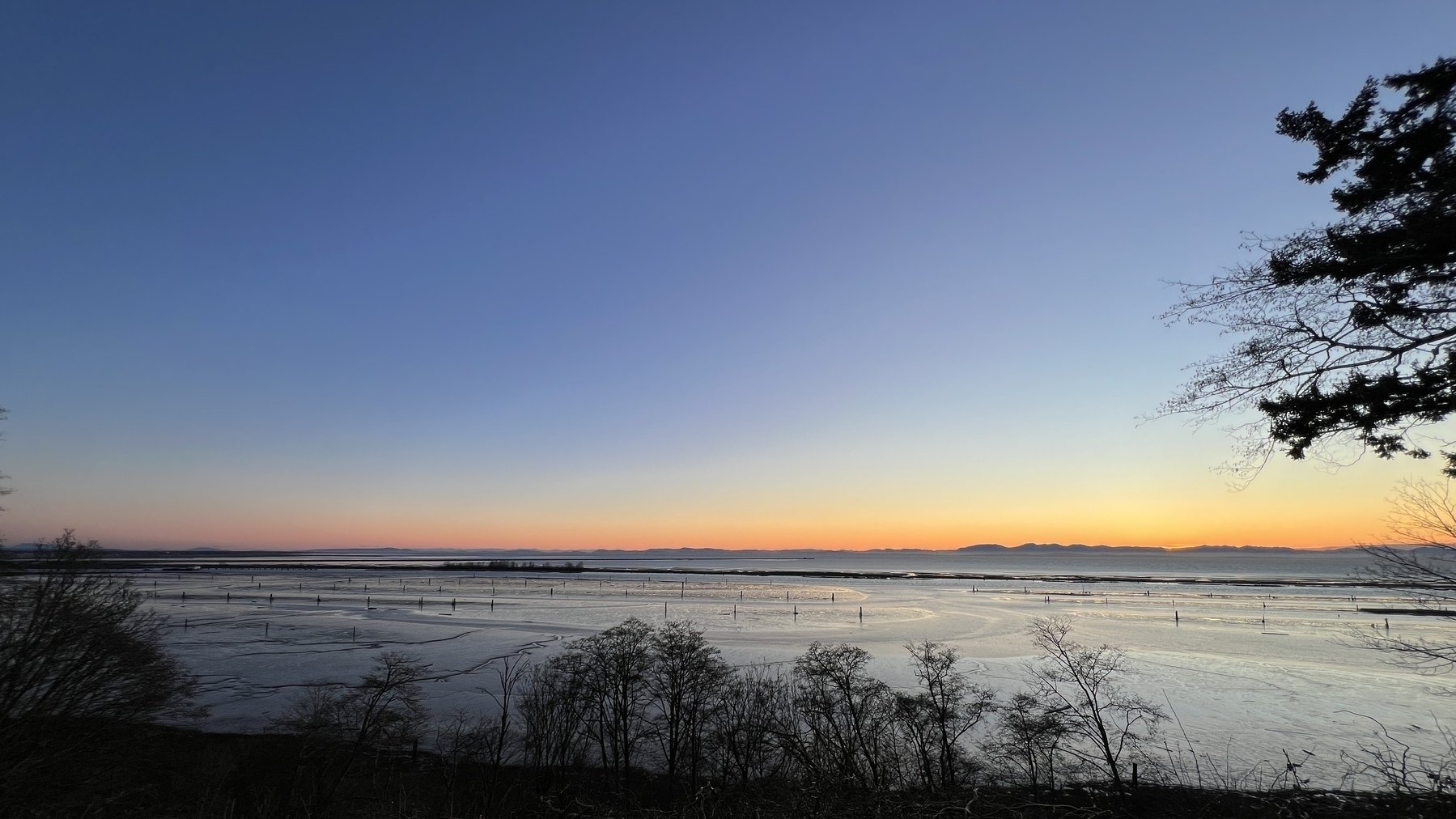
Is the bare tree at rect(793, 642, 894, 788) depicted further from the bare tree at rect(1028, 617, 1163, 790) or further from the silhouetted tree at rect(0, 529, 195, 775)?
the silhouetted tree at rect(0, 529, 195, 775)

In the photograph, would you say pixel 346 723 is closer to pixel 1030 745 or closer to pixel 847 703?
pixel 847 703

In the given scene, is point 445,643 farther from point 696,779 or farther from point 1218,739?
point 1218,739

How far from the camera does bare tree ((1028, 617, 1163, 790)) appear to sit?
35.1 m

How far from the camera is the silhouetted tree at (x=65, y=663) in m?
31.5

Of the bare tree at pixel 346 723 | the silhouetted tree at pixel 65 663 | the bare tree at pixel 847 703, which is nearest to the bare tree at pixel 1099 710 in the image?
the bare tree at pixel 847 703

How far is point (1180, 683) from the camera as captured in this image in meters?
49.3

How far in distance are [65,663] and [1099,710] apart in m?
60.1

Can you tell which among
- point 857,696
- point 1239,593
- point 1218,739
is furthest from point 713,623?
point 1239,593

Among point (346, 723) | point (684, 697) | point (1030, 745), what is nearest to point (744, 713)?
point (684, 697)

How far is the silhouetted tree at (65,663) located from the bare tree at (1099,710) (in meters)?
48.7

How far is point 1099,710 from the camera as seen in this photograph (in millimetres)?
42406

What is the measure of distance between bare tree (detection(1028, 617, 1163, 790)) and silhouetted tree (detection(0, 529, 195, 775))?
48746 millimetres

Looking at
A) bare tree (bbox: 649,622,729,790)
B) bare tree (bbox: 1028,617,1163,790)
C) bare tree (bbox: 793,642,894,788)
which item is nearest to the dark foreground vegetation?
bare tree (bbox: 649,622,729,790)

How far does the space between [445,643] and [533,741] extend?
1304 inches
